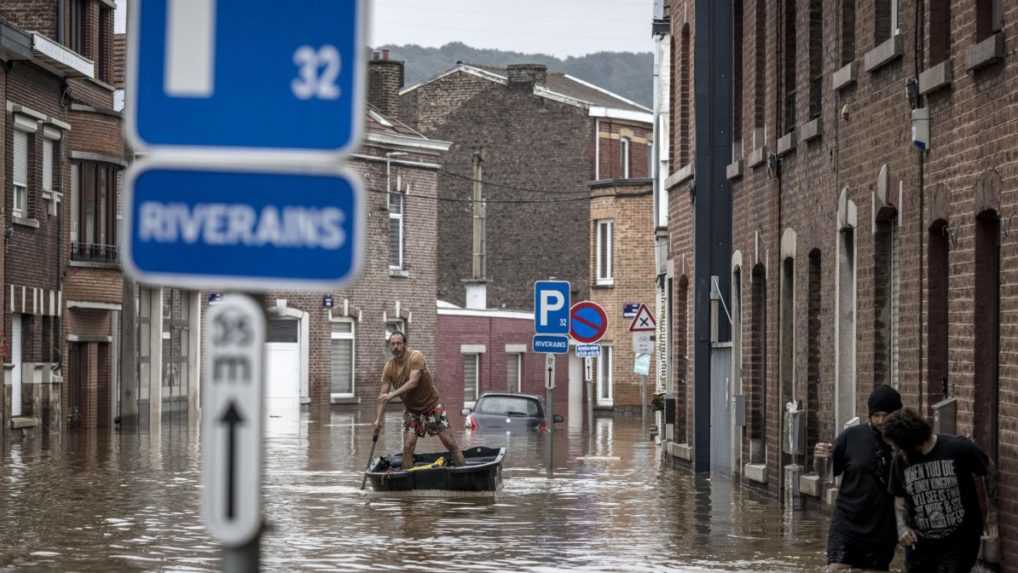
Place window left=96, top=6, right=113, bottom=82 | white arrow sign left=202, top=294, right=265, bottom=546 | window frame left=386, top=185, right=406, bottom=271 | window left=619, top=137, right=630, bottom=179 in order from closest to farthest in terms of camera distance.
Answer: white arrow sign left=202, top=294, right=265, bottom=546 → window left=96, top=6, right=113, bottom=82 → window frame left=386, top=185, right=406, bottom=271 → window left=619, top=137, right=630, bottom=179

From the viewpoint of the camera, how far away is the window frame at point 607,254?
6606 cm

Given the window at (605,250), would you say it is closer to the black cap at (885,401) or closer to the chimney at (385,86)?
the chimney at (385,86)

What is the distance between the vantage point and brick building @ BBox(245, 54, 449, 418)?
60562mm

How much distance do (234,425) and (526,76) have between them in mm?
68980

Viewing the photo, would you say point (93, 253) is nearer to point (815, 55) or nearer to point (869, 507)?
point (815, 55)

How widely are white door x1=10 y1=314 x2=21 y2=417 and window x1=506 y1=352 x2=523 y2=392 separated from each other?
3046 centimetres

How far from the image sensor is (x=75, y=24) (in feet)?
148

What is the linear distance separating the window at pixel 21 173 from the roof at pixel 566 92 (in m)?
33.2

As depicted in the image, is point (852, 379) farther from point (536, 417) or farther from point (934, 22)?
point (536, 417)

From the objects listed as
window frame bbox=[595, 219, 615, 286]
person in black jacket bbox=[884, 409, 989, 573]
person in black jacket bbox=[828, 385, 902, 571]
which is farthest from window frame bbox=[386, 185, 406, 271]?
person in black jacket bbox=[884, 409, 989, 573]

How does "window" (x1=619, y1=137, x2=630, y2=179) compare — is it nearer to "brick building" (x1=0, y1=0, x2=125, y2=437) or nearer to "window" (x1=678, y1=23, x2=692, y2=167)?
"brick building" (x1=0, y1=0, x2=125, y2=437)

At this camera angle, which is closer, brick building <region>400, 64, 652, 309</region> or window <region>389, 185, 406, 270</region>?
window <region>389, 185, 406, 270</region>

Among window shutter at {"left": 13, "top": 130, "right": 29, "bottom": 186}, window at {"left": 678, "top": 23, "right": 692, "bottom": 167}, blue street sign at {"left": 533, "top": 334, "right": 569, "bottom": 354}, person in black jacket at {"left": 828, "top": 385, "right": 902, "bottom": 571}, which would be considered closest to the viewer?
person in black jacket at {"left": 828, "top": 385, "right": 902, "bottom": 571}

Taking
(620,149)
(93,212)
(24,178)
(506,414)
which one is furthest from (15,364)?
(620,149)
